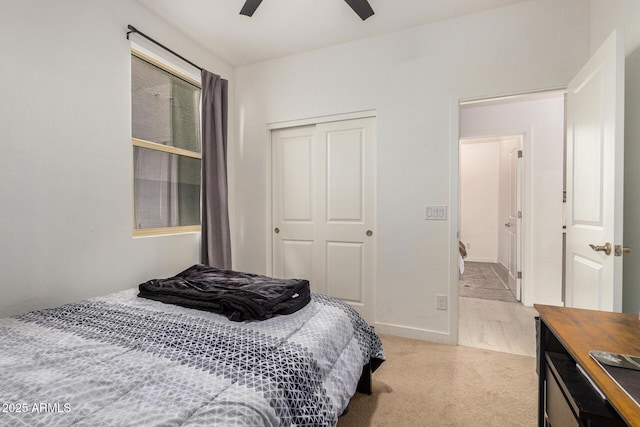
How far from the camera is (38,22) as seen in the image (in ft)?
5.71

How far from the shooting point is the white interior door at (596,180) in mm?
1456

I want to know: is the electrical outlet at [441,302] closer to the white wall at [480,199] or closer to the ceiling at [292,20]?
the ceiling at [292,20]

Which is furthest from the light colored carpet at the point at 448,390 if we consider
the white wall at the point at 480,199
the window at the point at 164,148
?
the white wall at the point at 480,199

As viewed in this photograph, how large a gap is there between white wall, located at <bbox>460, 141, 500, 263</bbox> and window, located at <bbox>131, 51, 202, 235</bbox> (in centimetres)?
534

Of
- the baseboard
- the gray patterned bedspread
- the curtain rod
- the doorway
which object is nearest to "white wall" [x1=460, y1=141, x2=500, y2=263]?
the doorway

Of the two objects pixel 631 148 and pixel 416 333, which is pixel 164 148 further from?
pixel 631 148

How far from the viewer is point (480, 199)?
630 cm

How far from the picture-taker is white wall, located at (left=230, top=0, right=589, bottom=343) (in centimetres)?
225

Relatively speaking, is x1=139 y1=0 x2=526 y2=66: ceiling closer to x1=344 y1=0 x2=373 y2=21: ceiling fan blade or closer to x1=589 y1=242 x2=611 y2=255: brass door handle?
x1=344 y1=0 x2=373 y2=21: ceiling fan blade

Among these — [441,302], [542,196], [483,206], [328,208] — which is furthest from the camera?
[483,206]

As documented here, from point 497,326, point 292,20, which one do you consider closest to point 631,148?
point 497,326

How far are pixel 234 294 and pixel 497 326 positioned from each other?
2602 millimetres

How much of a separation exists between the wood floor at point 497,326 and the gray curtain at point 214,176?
2.31m

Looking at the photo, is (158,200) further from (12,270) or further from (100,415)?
(100,415)
